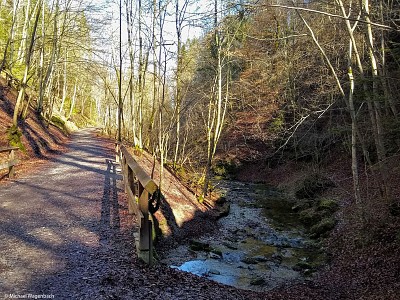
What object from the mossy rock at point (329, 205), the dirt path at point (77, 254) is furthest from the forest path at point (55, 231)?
the mossy rock at point (329, 205)

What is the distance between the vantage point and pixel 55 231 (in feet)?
20.4

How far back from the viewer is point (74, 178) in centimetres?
1112

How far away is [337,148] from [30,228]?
19.3m

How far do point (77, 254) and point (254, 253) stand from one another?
5.69m

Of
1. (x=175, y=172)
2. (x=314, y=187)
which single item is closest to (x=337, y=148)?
(x=314, y=187)

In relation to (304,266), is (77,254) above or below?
above

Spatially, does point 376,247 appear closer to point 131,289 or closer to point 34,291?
point 131,289

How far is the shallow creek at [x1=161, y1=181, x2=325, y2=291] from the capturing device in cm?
758

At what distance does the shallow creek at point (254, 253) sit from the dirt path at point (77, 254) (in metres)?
1.63

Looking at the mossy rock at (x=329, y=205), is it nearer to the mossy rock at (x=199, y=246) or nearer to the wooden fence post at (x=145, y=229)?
the mossy rock at (x=199, y=246)

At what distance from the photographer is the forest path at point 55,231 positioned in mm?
4383

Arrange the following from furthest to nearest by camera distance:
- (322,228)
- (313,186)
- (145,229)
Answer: (313,186)
(322,228)
(145,229)

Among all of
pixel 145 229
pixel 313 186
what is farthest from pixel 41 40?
pixel 145 229

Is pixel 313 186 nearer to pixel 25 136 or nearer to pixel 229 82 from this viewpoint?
pixel 229 82
